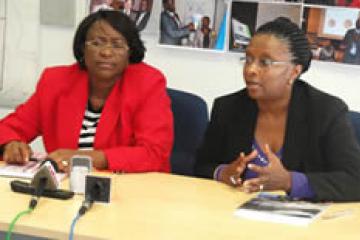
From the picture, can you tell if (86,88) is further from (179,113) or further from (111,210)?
(111,210)

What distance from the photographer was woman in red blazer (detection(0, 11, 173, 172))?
2479 mm

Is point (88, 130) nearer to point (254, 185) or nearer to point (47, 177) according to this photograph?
point (47, 177)

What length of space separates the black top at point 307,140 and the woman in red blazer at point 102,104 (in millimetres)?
195

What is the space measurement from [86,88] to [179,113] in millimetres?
392

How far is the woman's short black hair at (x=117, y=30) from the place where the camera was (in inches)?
101

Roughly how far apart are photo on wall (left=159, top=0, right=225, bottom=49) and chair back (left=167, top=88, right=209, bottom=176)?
555 mm

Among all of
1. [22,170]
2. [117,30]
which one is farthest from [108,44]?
[22,170]

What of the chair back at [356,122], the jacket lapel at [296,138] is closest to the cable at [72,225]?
the jacket lapel at [296,138]

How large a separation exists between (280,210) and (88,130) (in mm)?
922

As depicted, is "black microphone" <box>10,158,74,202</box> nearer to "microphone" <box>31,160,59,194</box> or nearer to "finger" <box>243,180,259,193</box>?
"microphone" <box>31,160,59,194</box>

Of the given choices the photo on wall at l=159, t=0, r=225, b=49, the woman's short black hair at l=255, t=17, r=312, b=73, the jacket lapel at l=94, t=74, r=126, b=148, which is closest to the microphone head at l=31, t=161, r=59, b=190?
the jacket lapel at l=94, t=74, r=126, b=148

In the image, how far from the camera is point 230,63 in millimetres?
3223

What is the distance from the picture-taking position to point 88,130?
2.54m

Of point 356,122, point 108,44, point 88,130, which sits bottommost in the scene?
point 88,130
